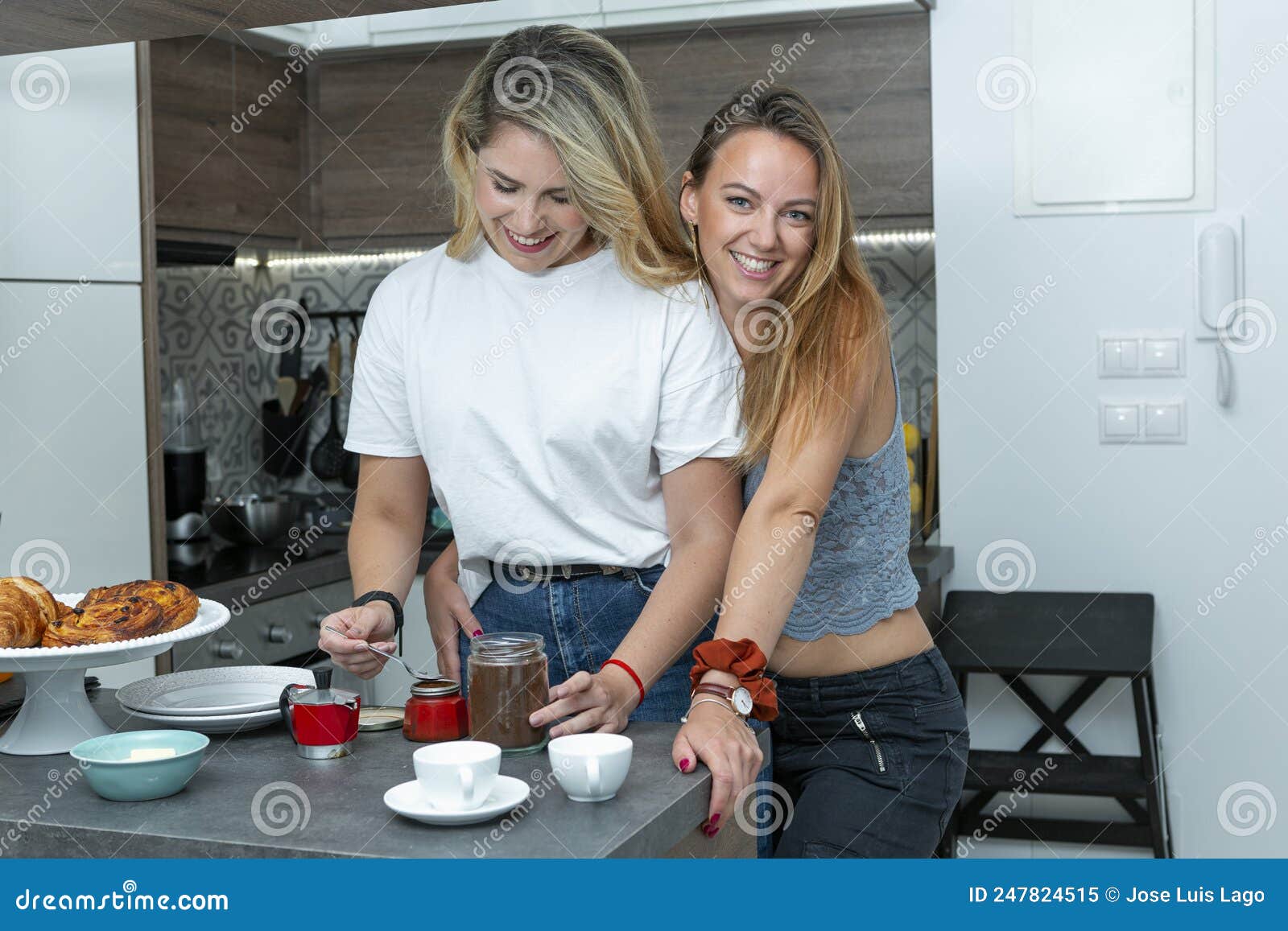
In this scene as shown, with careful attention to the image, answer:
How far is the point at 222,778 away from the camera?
1097 millimetres

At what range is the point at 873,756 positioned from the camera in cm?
147

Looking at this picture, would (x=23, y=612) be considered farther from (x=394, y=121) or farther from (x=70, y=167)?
(x=394, y=121)

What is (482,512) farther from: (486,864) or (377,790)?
(486,864)

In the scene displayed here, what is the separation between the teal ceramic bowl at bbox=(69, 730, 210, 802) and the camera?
3.36ft

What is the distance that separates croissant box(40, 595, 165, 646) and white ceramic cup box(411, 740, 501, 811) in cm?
31

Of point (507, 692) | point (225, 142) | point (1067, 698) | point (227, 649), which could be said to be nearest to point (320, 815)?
point (507, 692)

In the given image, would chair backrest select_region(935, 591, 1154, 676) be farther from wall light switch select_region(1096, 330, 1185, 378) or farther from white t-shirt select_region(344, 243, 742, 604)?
white t-shirt select_region(344, 243, 742, 604)

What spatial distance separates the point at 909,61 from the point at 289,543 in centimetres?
164

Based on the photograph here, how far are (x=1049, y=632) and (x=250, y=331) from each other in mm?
2122

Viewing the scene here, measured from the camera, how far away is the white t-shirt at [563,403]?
1.42 metres

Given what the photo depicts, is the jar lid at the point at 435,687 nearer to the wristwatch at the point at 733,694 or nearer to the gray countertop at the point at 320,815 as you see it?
the gray countertop at the point at 320,815

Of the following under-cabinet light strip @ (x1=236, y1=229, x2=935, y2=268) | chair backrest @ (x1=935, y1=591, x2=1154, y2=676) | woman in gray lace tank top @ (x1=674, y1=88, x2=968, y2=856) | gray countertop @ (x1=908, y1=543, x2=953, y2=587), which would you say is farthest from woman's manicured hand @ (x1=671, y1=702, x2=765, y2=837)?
under-cabinet light strip @ (x1=236, y1=229, x2=935, y2=268)

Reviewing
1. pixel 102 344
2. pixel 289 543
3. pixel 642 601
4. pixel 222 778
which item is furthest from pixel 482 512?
pixel 289 543

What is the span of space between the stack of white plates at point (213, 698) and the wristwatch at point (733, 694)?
1.31 ft
